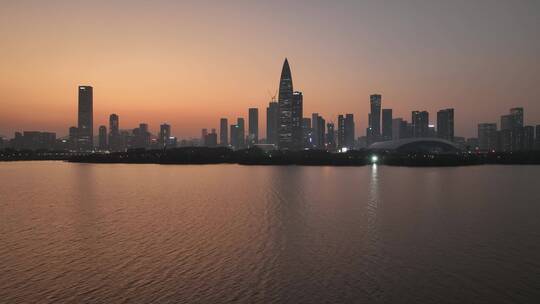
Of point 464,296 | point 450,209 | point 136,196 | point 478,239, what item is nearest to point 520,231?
point 478,239

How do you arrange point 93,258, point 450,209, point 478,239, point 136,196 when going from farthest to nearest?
point 136,196 → point 450,209 → point 478,239 → point 93,258

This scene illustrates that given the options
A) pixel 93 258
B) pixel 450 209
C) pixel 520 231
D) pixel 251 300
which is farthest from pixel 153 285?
pixel 450 209


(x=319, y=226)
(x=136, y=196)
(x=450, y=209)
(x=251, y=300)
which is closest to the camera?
(x=251, y=300)

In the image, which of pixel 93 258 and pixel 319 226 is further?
pixel 319 226

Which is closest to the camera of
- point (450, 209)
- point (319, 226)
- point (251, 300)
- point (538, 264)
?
point (251, 300)

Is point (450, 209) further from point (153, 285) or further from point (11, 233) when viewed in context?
point (11, 233)

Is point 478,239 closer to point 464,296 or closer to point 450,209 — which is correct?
point 464,296
